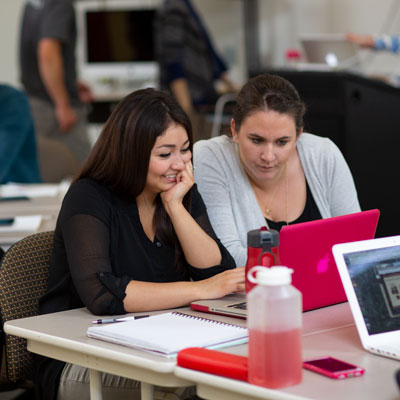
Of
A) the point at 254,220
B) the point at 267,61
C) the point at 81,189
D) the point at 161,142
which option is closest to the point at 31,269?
the point at 81,189

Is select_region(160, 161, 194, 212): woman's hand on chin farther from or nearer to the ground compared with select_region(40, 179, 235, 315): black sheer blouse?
farther from the ground

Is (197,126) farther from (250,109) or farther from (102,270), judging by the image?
(102,270)

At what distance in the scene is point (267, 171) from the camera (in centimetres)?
230

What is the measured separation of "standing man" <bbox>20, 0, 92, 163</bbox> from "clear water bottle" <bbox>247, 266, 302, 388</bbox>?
155 inches

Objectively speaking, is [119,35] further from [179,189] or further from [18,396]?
[179,189]

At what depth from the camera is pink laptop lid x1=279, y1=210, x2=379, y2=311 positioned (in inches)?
63.5

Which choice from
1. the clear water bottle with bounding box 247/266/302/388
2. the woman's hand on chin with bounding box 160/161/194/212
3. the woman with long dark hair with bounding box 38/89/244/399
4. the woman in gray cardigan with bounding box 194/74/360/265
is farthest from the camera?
the woman in gray cardigan with bounding box 194/74/360/265

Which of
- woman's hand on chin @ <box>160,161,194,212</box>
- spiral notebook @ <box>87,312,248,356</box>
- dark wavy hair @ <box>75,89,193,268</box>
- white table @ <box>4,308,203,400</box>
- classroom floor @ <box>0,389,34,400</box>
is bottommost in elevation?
classroom floor @ <box>0,389,34,400</box>

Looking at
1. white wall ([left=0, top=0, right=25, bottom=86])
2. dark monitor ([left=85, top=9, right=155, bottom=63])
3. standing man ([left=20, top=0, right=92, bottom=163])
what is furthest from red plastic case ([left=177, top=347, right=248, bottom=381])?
white wall ([left=0, top=0, right=25, bottom=86])

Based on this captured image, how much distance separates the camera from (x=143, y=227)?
202cm

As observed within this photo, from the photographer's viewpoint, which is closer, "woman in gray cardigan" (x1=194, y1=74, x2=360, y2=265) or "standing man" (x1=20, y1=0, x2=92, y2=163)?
"woman in gray cardigan" (x1=194, y1=74, x2=360, y2=265)

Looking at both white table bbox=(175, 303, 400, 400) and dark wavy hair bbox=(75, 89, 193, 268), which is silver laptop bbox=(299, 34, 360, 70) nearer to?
dark wavy hair bbox=(75, 89, 193, 268)

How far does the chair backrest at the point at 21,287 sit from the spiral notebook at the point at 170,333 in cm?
43

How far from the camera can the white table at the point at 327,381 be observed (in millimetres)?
1224
